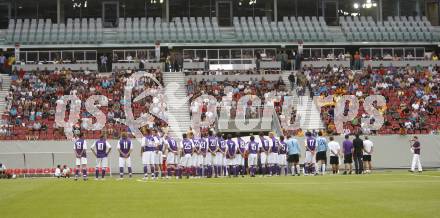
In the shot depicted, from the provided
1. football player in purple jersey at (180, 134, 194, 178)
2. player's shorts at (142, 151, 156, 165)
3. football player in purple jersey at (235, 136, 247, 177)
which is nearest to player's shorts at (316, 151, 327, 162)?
football player in purple jersey at (235, 136, 247, 177)

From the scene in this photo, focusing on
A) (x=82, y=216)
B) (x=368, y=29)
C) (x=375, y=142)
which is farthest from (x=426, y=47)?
(x=82, y=216)

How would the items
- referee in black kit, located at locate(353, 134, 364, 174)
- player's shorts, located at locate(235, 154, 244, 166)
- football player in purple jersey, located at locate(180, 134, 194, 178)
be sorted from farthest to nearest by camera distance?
1. referee in black kit, located at locate(353, 134, 364, 174)
2. player's shorts, located at locate(235, 154, 244, 166)
3. football player in purple jersey, located at locate(180, 134, 194, 178)

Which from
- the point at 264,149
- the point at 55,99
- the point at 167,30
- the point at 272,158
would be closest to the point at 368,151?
the point at 272,158

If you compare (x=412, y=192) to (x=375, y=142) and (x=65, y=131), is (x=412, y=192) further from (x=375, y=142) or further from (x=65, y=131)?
(x=65, y=131)

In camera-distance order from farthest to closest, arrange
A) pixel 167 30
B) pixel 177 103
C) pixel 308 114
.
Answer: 1. pixel 167 30
2. pixel 177 103
3. pixel 308 114

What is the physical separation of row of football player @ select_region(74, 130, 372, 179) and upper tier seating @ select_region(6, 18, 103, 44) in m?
26.3

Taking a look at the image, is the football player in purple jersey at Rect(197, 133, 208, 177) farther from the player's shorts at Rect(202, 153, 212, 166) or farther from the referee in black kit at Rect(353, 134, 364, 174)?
the referee in black kit at Rect(353, 134, 364, 174)

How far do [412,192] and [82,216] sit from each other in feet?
31.7

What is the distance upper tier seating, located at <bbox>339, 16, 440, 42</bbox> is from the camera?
6044 cm

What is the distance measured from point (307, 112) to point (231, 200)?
28.6m

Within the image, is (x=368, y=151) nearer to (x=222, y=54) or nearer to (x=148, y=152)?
(x=148, y=152)

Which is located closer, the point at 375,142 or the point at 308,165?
the point at 308,165

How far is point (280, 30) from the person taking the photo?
197ft

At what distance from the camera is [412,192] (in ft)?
66.8
